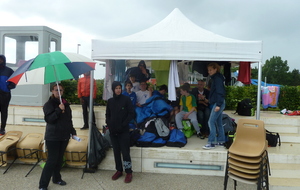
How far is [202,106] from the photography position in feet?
19.2

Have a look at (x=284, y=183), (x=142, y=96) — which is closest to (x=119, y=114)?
(x=142, y=96)

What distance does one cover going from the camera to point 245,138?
3.53 metres

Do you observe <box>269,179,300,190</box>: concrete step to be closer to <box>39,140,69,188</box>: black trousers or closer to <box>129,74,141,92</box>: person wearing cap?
<box>39,140,69,188</box>: black trousers

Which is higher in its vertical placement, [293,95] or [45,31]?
[45,31]

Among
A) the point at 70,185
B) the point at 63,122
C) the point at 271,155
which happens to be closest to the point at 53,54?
the point at 63,122

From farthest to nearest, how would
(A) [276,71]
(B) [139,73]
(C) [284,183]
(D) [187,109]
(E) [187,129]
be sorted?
1. (A) [276,71]
2. (B) [139,73]
3. (D) [187,109]
4. (E) [187,129]
5. (C) [284,183]

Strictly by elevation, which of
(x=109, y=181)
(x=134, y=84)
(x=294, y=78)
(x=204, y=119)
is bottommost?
(x=109, y=181)

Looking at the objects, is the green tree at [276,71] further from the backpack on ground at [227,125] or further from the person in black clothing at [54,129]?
the person in black clothing at [54,129]

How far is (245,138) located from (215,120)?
1.04 m

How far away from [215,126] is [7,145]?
3.87 meters

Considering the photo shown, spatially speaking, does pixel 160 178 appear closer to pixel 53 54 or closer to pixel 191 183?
pixel 191 183

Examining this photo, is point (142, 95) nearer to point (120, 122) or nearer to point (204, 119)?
point (204, 119)

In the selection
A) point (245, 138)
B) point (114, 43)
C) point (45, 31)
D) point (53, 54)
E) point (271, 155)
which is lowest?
point (271, 155)

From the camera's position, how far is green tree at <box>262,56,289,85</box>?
4991cm
